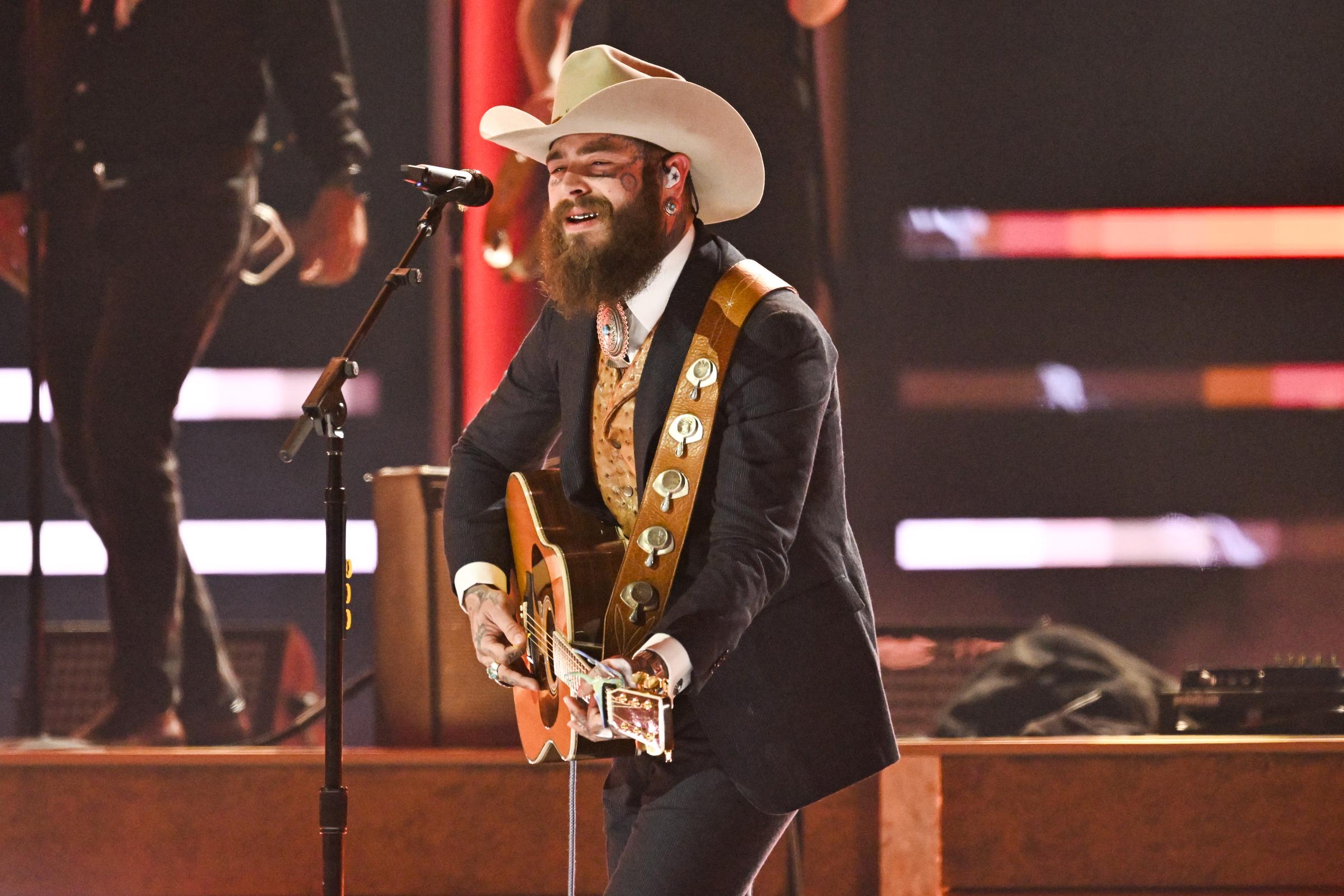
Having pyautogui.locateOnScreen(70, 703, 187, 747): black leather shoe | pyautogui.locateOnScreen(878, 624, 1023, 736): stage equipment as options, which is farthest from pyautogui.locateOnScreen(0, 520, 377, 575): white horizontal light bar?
pyautogui.locateOnScreen(878, 624, 1023, 736): stage equipment

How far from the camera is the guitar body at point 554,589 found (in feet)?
6.42

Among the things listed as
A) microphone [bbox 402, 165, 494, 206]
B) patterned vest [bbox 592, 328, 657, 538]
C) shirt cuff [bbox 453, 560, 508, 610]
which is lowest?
shirt cuff [bbox 453, 560, 508, 610]

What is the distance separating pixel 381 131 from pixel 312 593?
5.82 feet

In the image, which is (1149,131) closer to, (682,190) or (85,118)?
(682,190)

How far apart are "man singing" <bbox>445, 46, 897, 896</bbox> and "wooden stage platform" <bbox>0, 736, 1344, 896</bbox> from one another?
5.76 ft

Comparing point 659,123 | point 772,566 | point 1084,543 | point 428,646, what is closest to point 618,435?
point 772,566

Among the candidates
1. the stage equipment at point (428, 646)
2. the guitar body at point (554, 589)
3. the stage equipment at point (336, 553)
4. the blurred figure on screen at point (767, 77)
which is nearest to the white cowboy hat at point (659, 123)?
the stage equipment at point (336, 553)

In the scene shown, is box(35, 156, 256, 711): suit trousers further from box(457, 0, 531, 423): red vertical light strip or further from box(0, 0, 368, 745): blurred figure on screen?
box(457, 0, 531, 423): red vertical light strip

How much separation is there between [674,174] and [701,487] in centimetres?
54

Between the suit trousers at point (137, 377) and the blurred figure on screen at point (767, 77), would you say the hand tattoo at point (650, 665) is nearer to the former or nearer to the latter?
the blurred figure on screen at point (767, 77)

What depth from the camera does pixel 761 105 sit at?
4645 millimetres

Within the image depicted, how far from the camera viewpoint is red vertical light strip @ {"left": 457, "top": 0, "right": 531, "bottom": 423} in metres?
4.77

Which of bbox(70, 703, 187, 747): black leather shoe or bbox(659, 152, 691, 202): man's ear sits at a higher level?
bbox(659, 152, 691, 202): man's ear

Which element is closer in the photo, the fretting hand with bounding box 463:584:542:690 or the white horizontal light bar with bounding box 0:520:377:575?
the fretting hand with bounding box 463:584:542:690
